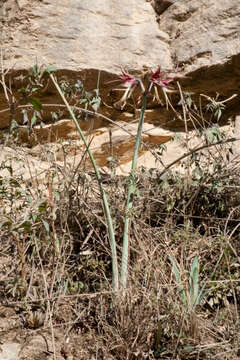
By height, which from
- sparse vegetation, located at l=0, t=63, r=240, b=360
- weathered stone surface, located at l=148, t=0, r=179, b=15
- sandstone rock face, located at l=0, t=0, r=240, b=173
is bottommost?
sparse vegetation, located at l=0, t=63, r=240, b=360

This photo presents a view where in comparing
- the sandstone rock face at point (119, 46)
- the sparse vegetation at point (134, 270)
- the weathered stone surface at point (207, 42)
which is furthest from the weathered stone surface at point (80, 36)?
the sparse vegetation at point (134, 270)

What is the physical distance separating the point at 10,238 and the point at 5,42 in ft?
5.60

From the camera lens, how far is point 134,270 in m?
1.99

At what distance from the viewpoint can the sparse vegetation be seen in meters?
1.83

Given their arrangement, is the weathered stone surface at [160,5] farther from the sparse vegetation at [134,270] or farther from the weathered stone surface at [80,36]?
the sparse vegetation at [134,270]

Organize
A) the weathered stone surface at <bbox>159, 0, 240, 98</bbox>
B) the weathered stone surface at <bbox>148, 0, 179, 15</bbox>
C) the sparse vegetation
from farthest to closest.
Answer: the weathered stone surface at <bbox>148, 0, 179, 15</bbox> < the weathered stone surface at <bbox>159, 0, 240, 98</bbox> < the sparse vegetation

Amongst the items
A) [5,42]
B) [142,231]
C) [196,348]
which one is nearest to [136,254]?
[142,231]

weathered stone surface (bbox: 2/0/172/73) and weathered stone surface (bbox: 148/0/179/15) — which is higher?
weathered stone surface (bbox: 148/0/179/15)

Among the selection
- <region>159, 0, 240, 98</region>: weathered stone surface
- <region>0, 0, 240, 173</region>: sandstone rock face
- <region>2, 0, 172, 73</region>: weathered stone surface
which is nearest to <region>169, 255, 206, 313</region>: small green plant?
<region>0, 0, 240, 173</region>: sandstone rock face

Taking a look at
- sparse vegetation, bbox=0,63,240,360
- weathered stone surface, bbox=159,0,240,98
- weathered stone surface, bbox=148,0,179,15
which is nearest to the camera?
sparse vegetation, bbox=0,63,240,360

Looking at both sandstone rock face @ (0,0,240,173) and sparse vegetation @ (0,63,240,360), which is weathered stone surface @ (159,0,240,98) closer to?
sandstone rock face @ (0,0,240,173)

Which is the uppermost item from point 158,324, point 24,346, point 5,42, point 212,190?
point 5,42

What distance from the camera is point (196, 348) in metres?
1.79

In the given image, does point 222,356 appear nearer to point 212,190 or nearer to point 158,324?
point 158,324
